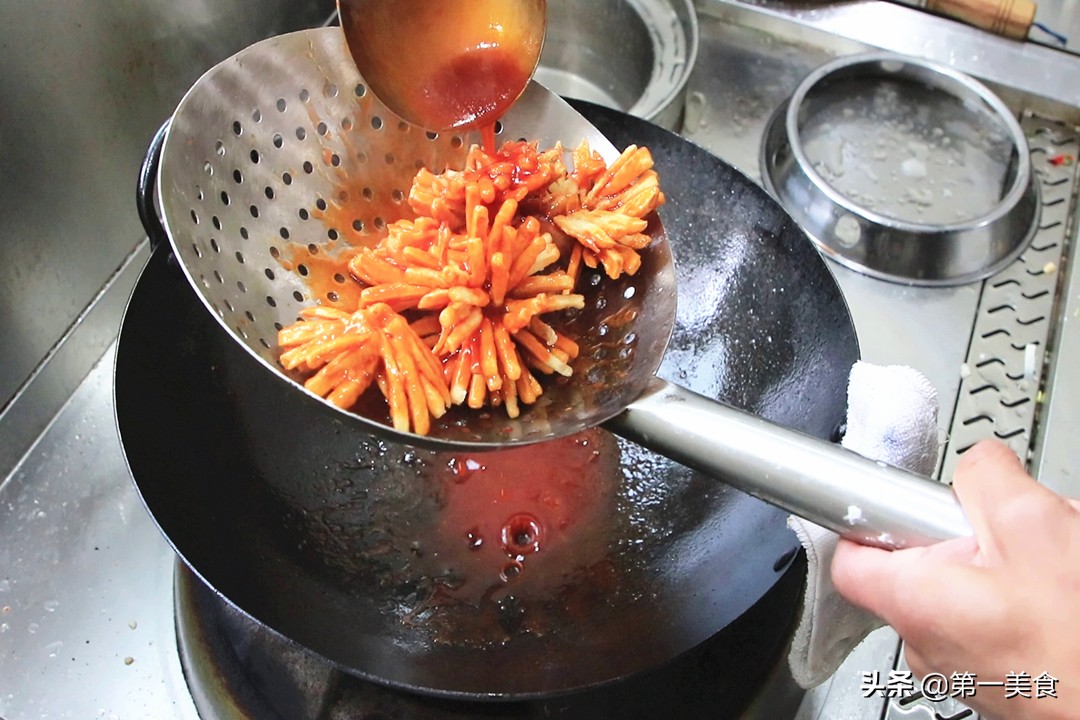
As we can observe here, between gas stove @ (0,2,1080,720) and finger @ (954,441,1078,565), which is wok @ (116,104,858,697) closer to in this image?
gas stove @ (0,2,1080,720)

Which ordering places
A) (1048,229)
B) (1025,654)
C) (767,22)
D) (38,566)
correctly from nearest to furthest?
(1025,654), (38,566), (1048,229), (767,22)

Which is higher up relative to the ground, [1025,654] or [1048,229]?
[1025,654]

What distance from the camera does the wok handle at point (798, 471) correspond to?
0.65 meters

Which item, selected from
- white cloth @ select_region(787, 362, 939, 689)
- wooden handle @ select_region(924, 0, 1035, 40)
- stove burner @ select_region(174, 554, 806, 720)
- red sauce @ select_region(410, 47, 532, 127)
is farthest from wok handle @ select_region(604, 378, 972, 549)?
wooden handle @ select_region(924, 0, 1035, 40)


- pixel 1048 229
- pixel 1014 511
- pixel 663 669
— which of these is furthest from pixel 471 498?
pixel 1048 229

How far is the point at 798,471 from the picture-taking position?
2.27ft

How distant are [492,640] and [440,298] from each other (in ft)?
1.20

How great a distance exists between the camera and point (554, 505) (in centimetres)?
107

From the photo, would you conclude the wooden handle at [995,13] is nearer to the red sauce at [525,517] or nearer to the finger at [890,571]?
the red sauce at [525,517]

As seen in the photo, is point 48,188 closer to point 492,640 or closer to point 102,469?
point 102,469

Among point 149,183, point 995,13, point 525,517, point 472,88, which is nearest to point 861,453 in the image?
point 525,517

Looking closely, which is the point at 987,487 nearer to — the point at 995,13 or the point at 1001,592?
the point at 1001,592

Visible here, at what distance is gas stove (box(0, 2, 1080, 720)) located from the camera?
3.24 ft

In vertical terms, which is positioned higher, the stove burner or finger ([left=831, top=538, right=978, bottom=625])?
finger ([left=831, top=538, right=978, bottom=625])
